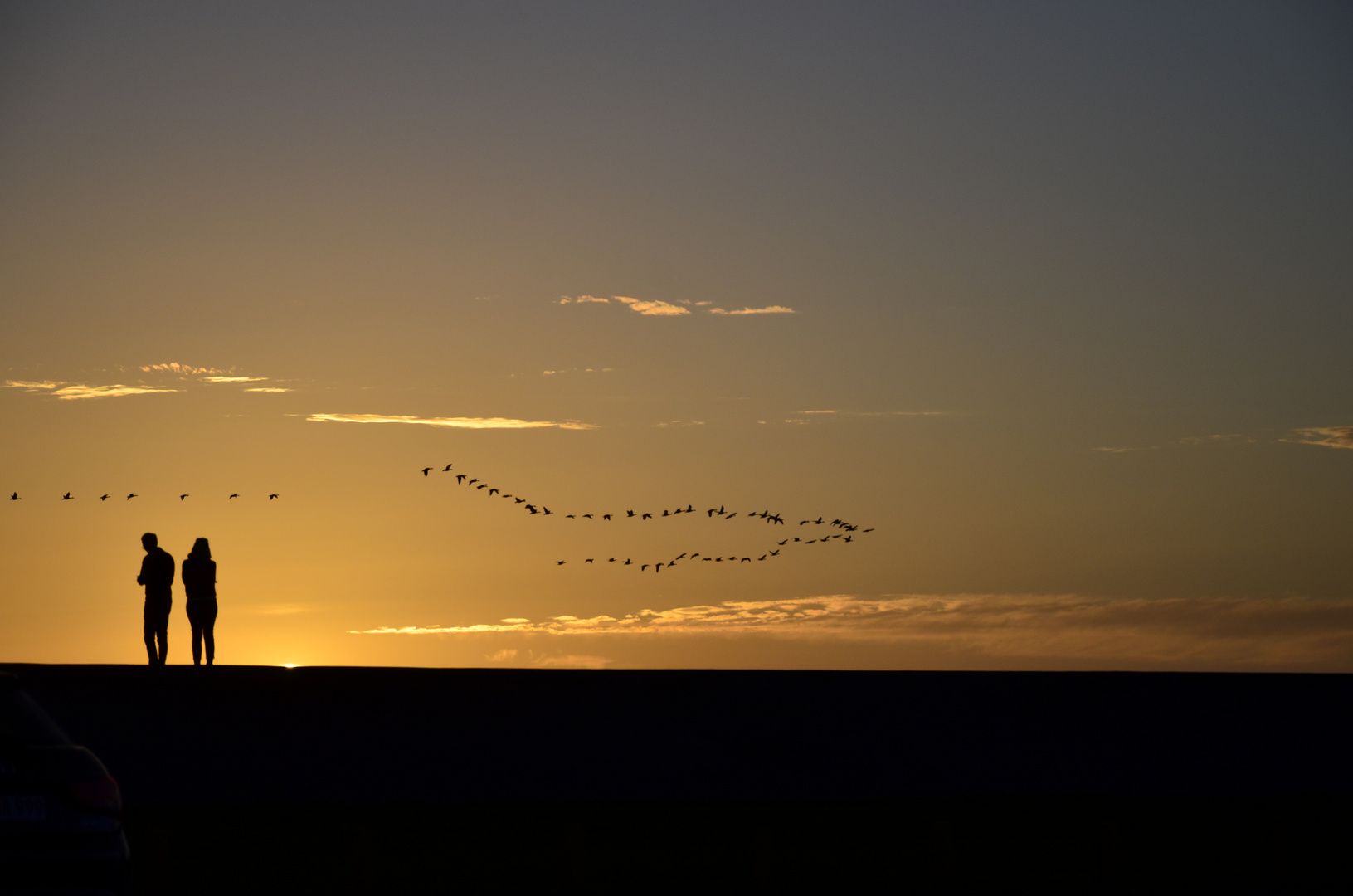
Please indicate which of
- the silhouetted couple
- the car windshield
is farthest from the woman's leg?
the car windshield

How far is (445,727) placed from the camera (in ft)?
61.1

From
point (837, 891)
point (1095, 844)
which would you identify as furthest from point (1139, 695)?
point (837, 891)

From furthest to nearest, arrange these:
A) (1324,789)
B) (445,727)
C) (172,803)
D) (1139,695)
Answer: (1139,695) < (1324,789) < (445,727) < (172,803)

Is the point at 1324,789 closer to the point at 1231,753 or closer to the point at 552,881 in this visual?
the point at 1231,753

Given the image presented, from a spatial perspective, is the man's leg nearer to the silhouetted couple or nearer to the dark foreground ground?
the silhouetted couple

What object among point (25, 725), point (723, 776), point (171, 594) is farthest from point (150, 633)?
point (25, 725)

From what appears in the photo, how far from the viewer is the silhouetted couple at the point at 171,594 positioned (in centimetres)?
2136

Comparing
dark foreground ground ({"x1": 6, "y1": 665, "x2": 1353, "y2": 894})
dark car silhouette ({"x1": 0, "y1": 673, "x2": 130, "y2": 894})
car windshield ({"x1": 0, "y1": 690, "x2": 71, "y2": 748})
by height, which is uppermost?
car windshield ({"x1": 0, "y1": 690, "x2": 71, "y2": 748})

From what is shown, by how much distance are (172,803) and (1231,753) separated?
44.0ft

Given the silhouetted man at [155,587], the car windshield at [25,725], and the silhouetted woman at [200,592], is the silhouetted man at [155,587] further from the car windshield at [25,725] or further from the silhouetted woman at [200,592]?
the car windshield at [25,725]

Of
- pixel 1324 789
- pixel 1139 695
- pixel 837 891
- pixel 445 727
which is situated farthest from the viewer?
pixel 1139 695

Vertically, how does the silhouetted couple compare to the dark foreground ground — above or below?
above

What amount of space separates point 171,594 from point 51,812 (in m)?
→ 15.2

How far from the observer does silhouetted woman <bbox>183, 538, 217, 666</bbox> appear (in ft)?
71.7
